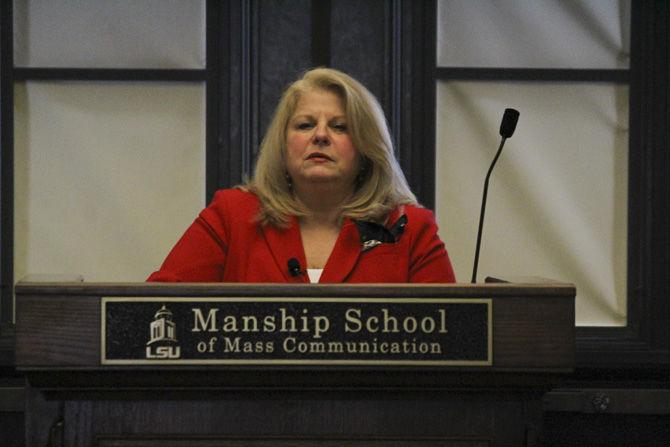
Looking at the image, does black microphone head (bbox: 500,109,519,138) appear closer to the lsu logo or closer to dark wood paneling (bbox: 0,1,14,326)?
the lsu logo

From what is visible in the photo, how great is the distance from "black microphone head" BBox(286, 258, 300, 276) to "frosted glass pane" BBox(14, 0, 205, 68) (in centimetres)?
157

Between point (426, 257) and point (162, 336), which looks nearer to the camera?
point (162, 336)

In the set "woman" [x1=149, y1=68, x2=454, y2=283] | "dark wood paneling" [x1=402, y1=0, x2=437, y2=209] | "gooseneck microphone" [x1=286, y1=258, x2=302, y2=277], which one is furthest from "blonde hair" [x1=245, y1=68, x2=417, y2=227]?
"dark wood paneling" [x1=402, y1=0, x2=437, y2=209]

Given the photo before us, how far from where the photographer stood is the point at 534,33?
400 cm

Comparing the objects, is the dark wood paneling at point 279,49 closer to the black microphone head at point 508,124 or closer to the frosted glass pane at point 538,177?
the frosted glass pane at point 538,177

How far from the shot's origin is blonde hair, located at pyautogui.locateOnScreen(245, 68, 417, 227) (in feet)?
9.86

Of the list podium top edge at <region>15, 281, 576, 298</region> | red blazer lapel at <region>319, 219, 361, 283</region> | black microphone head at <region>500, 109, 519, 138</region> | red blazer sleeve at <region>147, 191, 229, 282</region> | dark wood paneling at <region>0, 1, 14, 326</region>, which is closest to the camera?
podium top edge at <region>15, 281, 576, 298</region>

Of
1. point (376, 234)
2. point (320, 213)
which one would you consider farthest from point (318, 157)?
point (376, 234)

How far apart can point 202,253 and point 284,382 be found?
0.96 meters

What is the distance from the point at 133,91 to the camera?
13.1ft

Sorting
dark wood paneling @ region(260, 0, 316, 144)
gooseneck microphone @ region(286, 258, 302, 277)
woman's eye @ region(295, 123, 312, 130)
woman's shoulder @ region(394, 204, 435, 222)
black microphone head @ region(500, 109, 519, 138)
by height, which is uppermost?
dark wood paneling @ region(260, 0, 316, 144)

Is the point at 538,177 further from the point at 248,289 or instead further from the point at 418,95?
the point at 248,289

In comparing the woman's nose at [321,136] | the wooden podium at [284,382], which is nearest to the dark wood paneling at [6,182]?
the woman's nose at [321,136]

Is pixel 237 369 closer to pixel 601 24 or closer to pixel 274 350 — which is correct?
pixel 274 350
